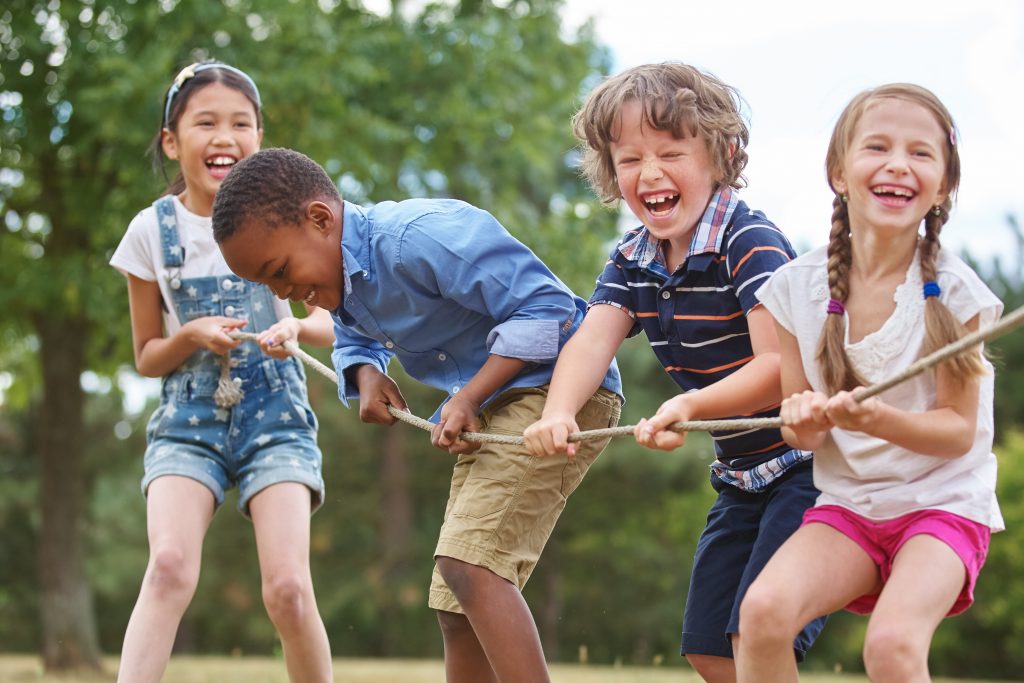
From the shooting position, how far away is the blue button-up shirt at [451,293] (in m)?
3.30

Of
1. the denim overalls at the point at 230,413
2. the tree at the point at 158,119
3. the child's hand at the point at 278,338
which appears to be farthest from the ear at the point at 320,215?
the tree at the point at 158,119

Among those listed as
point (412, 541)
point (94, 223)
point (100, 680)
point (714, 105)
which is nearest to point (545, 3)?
point (94, 223)

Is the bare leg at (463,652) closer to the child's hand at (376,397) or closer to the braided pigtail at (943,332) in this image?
the child's hand at (376,397)

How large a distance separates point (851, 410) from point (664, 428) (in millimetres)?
475

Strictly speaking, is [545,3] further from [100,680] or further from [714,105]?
[714,105]

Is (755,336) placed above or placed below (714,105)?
below

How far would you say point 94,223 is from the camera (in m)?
10.6

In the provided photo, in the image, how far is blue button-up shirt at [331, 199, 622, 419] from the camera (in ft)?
10.8

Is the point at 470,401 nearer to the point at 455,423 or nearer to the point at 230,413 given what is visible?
the point at 455,423

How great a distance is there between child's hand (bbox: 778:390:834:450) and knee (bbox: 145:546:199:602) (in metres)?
1.95

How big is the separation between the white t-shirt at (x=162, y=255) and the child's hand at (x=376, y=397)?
60 cm

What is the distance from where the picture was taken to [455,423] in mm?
3223

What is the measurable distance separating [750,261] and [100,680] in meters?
8.72

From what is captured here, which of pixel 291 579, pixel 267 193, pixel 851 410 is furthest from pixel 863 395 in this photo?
pixel 291 579
